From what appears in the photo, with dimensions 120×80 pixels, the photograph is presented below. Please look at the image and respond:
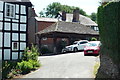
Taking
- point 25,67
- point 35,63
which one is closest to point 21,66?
point 25,67

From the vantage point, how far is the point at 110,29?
41.3 ft

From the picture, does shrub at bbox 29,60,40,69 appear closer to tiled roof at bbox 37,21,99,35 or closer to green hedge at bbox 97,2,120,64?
green hedge at bbox 97,2,120,64

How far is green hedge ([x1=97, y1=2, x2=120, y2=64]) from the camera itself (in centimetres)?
1213

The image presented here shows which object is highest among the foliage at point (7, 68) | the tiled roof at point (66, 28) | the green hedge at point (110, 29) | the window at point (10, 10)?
the window at point (10, 10)

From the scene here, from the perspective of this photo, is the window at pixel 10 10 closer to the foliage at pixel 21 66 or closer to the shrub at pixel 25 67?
the foliage at pixel 21 66

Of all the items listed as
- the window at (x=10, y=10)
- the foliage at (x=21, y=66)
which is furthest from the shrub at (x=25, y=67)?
the window at (x=10, y=10)

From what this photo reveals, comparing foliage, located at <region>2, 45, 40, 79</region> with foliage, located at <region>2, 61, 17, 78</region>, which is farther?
foliage, located at <region>2, 45, 40, 79</region>

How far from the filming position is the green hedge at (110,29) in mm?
12133

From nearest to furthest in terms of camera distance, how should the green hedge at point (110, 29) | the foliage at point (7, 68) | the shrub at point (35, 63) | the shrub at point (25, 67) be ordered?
the green hedge at point (110, 29), the foliage at point (7, 68), the shrub at point (25, 67), the shrub at point (35, 63)

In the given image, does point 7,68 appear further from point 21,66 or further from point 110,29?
point 110,29

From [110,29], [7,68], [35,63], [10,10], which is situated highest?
[10,10]

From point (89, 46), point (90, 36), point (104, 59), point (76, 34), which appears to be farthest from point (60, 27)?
point (104, 59)

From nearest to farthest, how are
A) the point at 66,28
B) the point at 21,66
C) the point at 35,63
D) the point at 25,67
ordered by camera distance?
the point at 25,67 < the point at 21,66 < the point at 35,63 < the point at 66,28

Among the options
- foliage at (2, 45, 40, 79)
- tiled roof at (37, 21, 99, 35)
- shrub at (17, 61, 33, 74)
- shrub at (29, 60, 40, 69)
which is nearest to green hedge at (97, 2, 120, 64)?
shrub at (17, 61, 33, 74)
